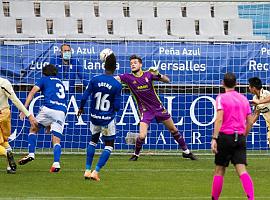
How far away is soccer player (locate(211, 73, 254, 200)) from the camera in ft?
37.7

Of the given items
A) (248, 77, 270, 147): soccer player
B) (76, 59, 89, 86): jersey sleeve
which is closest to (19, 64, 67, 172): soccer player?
(248, 77, 270, 147): soccer player

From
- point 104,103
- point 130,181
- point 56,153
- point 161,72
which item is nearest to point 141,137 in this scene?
point 56,153

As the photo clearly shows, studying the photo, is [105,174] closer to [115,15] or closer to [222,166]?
[222,166]

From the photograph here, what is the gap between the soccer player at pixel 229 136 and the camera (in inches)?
453

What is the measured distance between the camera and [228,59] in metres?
21.6

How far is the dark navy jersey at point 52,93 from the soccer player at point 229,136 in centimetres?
543

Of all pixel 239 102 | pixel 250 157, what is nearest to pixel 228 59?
pixel 250 157

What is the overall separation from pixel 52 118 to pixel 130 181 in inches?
100

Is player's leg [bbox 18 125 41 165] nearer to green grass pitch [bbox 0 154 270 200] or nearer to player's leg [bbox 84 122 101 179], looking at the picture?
green grass pitch [bbox 0 154 270 200]

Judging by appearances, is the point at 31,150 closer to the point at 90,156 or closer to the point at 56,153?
the point at 56,153

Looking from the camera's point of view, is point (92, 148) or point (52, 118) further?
point (52, 118)

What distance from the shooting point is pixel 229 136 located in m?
11.6

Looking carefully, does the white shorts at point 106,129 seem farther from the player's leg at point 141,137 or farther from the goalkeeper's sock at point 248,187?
the goalkeeper's sock at point 248,187

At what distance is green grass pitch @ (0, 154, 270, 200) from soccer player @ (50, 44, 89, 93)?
236 cm
